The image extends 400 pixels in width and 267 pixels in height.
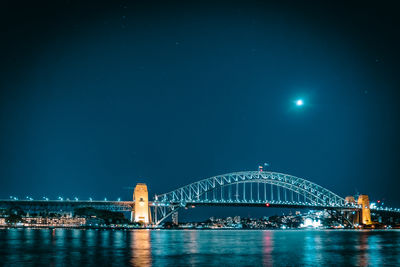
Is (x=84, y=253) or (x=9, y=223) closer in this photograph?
(x=84, y=253)

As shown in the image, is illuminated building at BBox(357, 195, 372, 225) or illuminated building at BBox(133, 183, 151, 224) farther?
illuminated building at BBox(357, 195, 372, 225)

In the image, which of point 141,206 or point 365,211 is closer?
point 141,206

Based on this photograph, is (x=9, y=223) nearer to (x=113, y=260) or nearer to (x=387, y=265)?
(x=113, y=260)

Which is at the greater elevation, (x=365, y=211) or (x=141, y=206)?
(x=141, y=206)

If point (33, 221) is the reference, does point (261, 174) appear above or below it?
above


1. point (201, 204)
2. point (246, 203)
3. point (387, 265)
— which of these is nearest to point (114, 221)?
point (201, 204)

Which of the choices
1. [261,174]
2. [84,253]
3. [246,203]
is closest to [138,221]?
[246,203]

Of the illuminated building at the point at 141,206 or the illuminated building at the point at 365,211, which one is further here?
the illuminated building at the point at 365,211

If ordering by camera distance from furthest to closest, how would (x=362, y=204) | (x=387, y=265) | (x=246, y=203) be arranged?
(x=362, y=204) → (x=246, y=203) → (x=387, y=265)

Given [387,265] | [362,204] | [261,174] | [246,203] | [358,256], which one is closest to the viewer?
[387,265]
